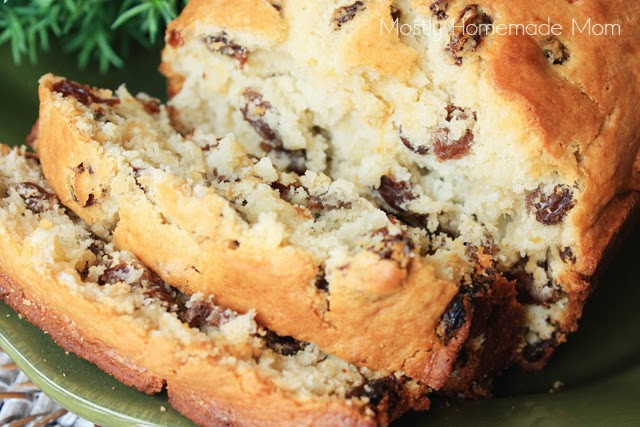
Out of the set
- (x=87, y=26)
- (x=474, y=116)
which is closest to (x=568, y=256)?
(x=474, y=116)

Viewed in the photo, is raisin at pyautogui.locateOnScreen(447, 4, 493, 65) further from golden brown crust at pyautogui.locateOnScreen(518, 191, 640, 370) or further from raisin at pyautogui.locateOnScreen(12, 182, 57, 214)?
raisin at pyautogui.locateOnScreen(12, 182, 57, 214)

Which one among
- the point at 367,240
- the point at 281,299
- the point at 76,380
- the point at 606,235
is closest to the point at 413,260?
the point at 367,240

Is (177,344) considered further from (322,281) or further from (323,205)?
(323,205)

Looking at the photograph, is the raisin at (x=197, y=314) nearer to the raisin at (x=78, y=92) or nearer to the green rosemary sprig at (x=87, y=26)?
the raisin at (x=78, y=92)

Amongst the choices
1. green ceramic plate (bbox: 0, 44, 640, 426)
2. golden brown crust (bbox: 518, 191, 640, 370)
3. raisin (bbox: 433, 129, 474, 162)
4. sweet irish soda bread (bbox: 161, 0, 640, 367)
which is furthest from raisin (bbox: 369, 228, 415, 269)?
golden brown crust (bbox: 518, 191, 640, 370)

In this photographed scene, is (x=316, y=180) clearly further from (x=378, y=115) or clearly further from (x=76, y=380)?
(x=76, y=380)

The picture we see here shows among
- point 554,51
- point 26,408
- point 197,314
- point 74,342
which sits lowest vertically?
point 26,408
